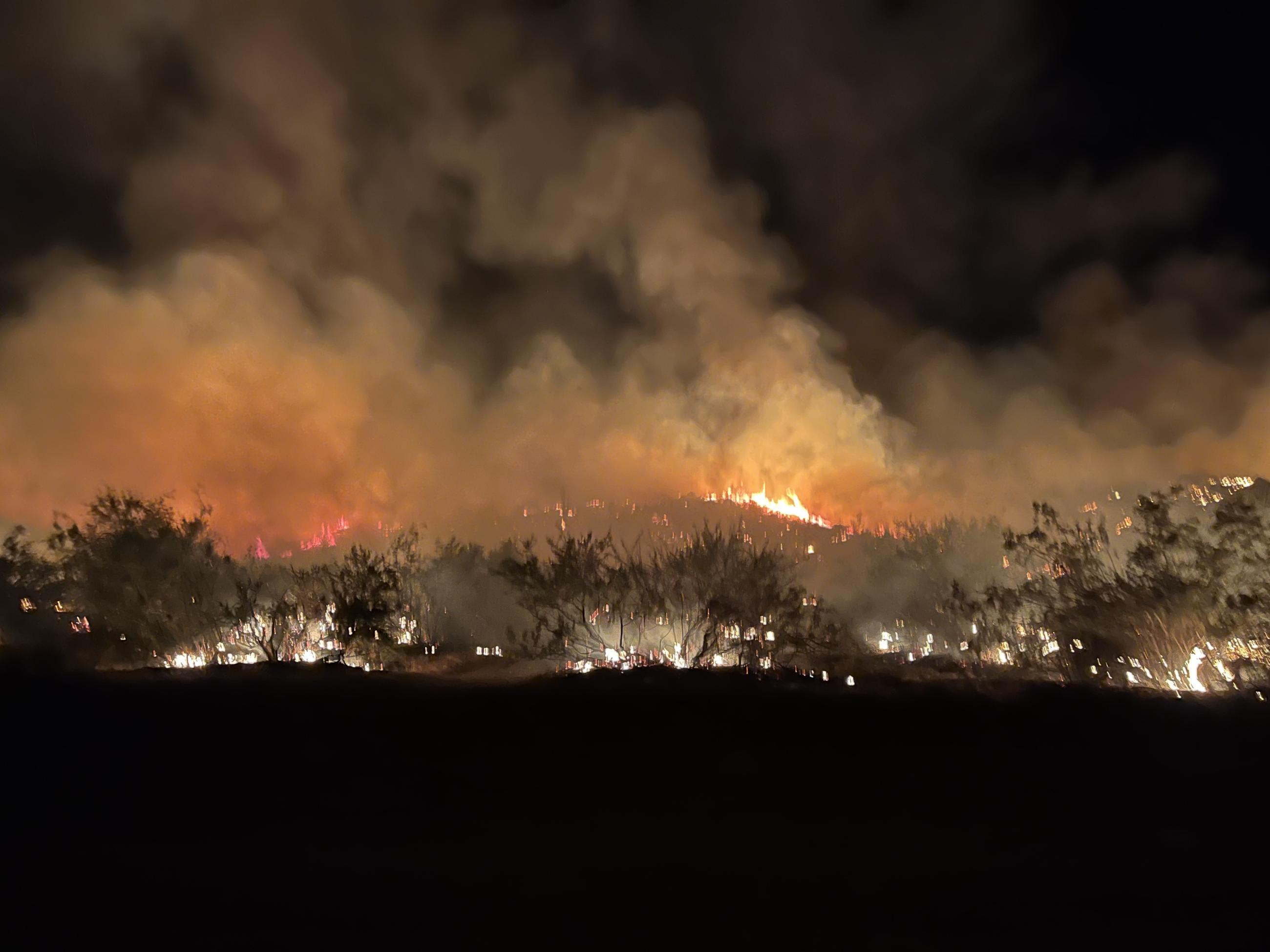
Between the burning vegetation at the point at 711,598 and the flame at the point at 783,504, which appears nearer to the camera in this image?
the burning vegetation at the point at 711,598

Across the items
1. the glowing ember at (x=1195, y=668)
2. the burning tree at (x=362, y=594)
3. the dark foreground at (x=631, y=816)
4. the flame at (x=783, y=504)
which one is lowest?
the dark foreground at (x=631, y=816)

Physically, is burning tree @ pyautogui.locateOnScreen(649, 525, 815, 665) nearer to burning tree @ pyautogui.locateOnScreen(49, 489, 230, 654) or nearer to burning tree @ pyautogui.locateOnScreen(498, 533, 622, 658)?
burning tree @ pyautogui.locateOnScreen(498, 533, 622, 658)

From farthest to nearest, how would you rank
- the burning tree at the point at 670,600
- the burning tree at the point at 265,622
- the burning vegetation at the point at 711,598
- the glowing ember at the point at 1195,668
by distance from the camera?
1. the burning tree at the point at 265,622
2. the burning tree at the point at 670,600
3. the burning vegetation at the point at 711,598
4. the glowing ember at the point at 1195,668

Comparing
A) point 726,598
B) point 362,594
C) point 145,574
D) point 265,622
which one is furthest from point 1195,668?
point 145,574

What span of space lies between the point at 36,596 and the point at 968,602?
22459 mm

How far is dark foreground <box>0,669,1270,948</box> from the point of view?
4344mm

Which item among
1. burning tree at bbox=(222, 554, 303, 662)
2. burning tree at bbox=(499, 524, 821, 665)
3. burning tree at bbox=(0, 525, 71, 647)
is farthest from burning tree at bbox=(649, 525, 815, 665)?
burning tree at bbox=(0, 525, 71, 647)

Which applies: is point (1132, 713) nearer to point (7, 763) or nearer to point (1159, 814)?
point (1159, 814)

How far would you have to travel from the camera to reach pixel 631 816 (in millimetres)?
5922

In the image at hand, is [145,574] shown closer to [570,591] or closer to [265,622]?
[265,622]

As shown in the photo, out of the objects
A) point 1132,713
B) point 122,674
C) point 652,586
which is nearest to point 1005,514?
point 652,586

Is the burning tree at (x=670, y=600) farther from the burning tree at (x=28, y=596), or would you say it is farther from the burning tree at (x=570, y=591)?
the burning tree at (x=28, y=596)

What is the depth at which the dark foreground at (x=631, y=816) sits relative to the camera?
171 inches

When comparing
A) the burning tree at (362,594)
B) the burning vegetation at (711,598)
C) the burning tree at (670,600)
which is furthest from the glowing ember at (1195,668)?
the burning tree at (362,594)
